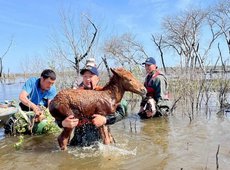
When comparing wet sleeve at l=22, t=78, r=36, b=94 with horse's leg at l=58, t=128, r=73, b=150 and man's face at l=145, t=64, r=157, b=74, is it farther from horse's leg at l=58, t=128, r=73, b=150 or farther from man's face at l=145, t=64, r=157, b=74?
man's face at l=145, t=64, r=157, b=74

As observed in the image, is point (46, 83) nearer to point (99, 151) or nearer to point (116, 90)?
point (99, 151)

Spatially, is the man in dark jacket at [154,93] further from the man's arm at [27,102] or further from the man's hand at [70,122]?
the man's hand at [70,122]

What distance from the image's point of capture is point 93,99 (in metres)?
4.80

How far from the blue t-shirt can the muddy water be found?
2.70 feet

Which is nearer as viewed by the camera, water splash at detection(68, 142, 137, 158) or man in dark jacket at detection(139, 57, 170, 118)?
water splash at detection(68, 142, 137, 158)

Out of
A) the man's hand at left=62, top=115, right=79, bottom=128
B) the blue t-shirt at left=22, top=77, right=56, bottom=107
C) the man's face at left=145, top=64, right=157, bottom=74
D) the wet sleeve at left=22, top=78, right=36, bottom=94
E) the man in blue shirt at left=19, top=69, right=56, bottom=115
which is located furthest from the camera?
the man's face at left=145, top=64, right=157, bottom=74

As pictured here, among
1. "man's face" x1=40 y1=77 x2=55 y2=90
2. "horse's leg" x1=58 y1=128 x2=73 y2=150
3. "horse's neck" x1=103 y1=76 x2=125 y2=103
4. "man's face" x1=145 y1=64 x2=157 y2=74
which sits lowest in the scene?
"horse's leg" x1=58 y1=128 x2=73 y2=150

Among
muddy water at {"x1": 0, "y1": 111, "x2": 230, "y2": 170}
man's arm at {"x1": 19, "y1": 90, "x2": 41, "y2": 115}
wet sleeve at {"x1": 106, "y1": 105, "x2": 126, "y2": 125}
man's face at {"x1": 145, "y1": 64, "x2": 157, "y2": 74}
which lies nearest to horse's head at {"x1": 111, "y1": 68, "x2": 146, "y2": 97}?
wet sleeve at {"x1": 106, "y1": 105, "x2": 126, "y2": 125}

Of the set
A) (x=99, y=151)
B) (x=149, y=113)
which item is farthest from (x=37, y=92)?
(x=149, y=113)

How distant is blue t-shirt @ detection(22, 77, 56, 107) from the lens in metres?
7.07

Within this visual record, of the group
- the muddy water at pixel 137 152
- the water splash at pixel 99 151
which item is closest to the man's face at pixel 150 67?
the muddy water at pixel 137 152

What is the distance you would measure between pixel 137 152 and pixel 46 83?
2.65 meters

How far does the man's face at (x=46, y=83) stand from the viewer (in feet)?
22.3

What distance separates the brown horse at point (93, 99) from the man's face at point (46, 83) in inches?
78.3
